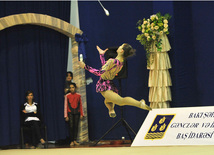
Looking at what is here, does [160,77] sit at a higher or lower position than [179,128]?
higher

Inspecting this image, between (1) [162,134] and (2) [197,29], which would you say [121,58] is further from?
(2) [197,29]

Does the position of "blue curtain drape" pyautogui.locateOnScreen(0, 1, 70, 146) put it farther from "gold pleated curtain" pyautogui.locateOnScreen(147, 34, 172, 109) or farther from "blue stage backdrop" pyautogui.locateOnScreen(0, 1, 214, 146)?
"gold pleated curtain" pyautogui.locateOnScreen(147, 34, 172, 109)

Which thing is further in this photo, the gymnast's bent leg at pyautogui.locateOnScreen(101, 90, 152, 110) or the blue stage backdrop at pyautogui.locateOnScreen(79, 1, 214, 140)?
the blue stage backdrop at pyautogui.locateOnScreen(79, 1, 214, 140)

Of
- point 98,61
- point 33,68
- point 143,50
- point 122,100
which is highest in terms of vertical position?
point 143,50

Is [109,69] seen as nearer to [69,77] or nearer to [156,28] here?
[156,28]

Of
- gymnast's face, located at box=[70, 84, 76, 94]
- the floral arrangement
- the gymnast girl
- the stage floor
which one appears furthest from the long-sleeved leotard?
gymnast's face, located at box=[70, 84, 76, 94]

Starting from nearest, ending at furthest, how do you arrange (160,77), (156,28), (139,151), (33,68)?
(139,151)
(156,28)
(160,77)
(33,68)

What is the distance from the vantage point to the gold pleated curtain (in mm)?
7840

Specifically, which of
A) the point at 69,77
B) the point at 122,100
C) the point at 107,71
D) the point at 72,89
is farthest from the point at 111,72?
the point at 69,77

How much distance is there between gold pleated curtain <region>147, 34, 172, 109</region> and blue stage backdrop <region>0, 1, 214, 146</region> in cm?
22

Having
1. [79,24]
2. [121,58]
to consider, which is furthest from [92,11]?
[121,58]

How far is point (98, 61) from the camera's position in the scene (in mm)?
9148

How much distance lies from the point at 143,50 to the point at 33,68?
101 inches

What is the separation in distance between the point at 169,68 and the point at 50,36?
279 centimetres
